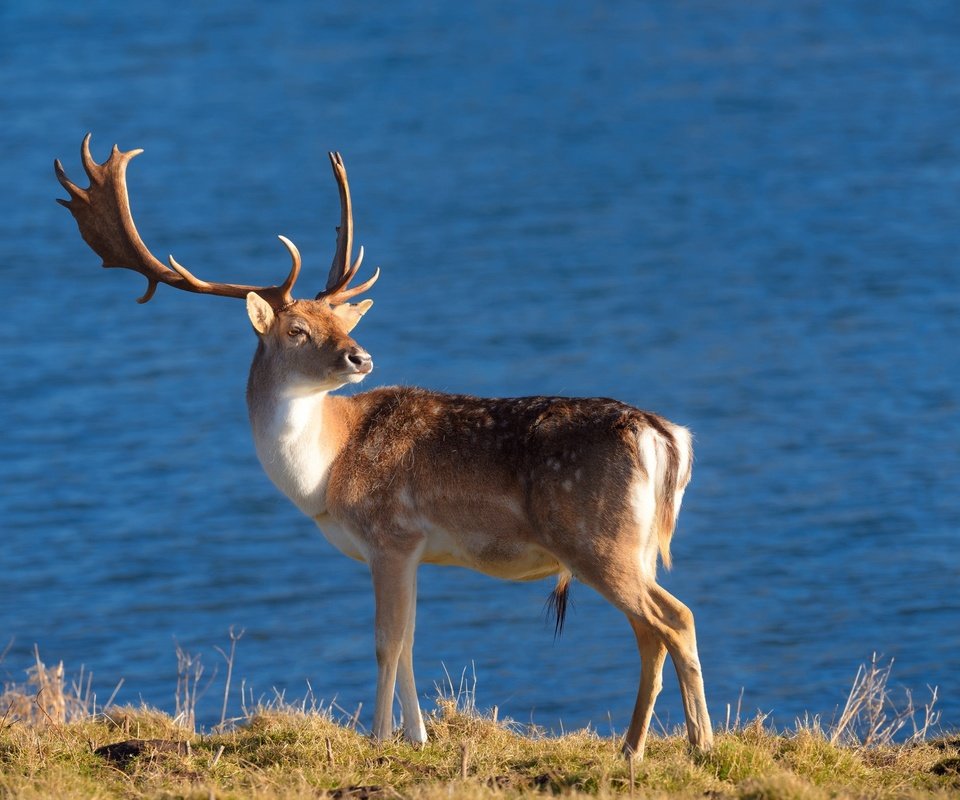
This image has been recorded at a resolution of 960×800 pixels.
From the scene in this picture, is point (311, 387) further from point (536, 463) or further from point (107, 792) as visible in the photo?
point (107, 792)

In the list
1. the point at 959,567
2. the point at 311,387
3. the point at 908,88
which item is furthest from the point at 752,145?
the point at 311,387

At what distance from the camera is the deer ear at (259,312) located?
9289 mm

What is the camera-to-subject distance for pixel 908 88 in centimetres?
3281

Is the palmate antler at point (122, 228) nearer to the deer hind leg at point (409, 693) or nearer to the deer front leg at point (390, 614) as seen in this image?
the deer front leg at point (390, 614)

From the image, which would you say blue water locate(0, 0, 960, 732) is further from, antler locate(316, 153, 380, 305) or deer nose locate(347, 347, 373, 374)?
deer nose locate(347, 347, 373, 374)

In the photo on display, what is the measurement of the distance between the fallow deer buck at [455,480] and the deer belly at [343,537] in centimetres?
1

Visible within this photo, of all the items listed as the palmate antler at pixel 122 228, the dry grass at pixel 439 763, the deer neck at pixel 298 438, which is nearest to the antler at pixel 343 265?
the palmate antler at pixel 122 228

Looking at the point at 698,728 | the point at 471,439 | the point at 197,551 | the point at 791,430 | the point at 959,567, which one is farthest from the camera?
the point at 791,430

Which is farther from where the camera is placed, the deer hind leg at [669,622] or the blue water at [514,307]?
the blue water at [514,307]

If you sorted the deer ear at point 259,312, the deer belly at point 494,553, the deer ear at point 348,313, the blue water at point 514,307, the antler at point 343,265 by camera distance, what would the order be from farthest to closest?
the blue water at point 514,307 < the antler at point 343,265 < the deer ear at point 348,313 < the deer ear at point 259,312 < the deer belly at point 494,553

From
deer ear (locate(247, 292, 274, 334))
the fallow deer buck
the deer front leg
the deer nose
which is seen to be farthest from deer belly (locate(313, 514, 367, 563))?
deer ear (locate(247, 292, 274, 334))

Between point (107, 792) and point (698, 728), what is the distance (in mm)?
2805

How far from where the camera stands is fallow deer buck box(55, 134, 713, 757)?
8391mm

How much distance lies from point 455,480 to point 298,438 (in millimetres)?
943
